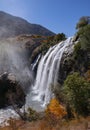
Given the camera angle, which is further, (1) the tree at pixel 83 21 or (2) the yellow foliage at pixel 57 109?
(1) the tree at pixel 83 21

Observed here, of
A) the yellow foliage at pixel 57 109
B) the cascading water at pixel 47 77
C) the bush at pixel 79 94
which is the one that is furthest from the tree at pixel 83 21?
the bush at pixel 79 94

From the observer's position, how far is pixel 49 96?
44.7m

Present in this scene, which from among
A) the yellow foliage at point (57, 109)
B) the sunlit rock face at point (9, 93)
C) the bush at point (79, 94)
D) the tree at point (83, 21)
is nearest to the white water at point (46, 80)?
the sunlit rock face at point (9, 93)

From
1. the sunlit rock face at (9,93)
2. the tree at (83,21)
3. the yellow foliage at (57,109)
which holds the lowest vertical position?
the yellow foliage at (57,109)

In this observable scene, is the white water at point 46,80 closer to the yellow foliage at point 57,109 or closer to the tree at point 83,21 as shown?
the tree at point 83,21

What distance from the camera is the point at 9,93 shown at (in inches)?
1726

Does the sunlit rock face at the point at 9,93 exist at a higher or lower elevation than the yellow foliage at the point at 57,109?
higher

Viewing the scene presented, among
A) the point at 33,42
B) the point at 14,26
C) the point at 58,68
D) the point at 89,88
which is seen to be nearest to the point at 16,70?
the point at 33,42

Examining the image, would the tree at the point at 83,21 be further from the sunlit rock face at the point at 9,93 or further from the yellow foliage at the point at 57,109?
the yellow foliage at the point at 57,109

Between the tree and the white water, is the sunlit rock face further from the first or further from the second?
the tree

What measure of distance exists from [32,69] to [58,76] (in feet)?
56.4

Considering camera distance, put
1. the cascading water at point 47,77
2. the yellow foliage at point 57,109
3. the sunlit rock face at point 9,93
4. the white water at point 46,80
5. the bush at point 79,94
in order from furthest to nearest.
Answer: the cascading water at point 47,77 → the white water at point 46,80 → the sunlit rock face at point 9,93 → the yellow foliage at point 57,109 → the bush at point 79,94

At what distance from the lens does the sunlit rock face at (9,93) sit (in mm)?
42719

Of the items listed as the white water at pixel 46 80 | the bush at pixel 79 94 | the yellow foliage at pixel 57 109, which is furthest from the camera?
the white water at pixel 46 80
